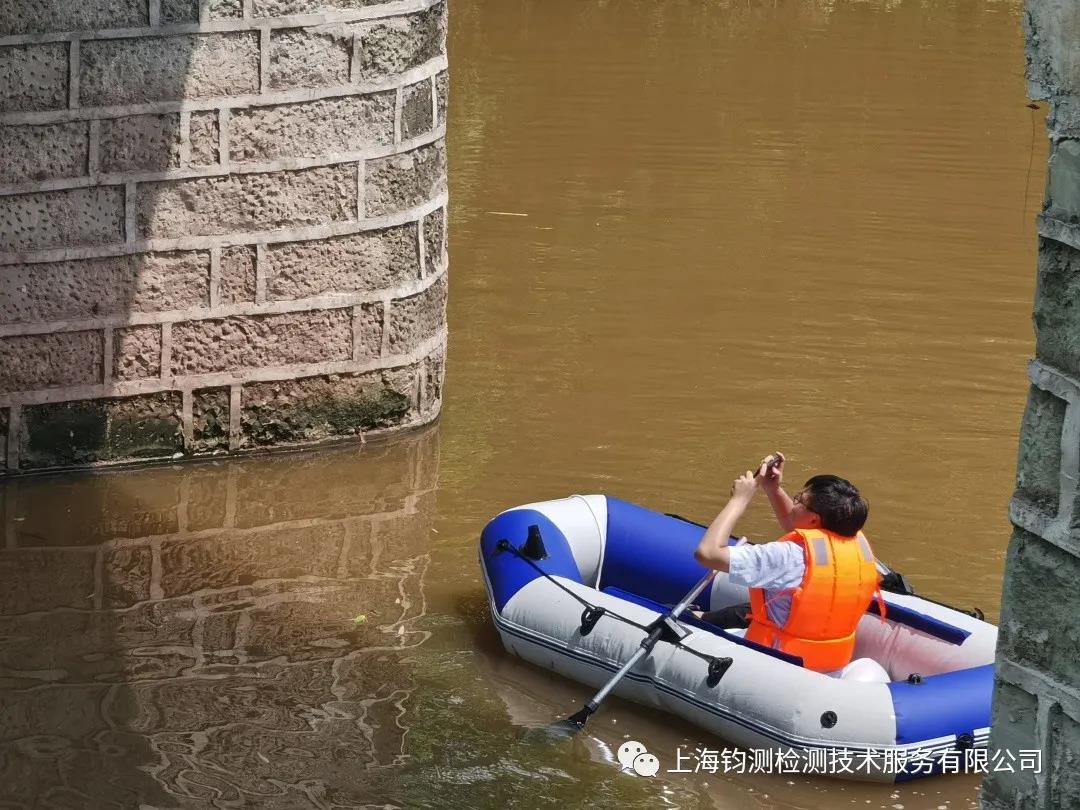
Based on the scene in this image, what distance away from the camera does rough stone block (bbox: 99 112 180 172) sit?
263 inches

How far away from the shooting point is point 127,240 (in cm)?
682

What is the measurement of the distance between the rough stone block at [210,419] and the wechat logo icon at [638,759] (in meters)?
2.85

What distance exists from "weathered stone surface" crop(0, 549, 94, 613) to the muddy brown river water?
0.02 metres

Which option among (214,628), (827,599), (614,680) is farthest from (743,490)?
(214,628)

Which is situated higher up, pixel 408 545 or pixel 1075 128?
pixel 1075 128

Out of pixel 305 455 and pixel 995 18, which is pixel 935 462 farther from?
pixel 995 18

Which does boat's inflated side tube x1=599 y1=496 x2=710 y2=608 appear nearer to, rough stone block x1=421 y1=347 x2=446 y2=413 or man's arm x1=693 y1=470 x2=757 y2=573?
man's arm x1=693 y1=470 x2=757 y2=573

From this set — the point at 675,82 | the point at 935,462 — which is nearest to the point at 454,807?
the point at 935,462

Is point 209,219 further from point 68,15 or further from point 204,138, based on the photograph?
point 68,15

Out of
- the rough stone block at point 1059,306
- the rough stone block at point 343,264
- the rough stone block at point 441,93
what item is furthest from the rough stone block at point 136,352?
the rough stone block at point 1059,306

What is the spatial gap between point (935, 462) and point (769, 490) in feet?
7.50

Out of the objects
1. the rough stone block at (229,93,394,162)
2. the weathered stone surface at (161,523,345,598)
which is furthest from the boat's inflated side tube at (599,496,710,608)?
the rough stone block at (229,93,394,162)

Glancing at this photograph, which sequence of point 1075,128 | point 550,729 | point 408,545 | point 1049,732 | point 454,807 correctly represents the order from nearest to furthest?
point 1075,128 < point 1049,732 < point 454,807 < point 550,729 < point 408,545

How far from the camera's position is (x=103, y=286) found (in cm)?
686
